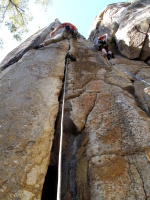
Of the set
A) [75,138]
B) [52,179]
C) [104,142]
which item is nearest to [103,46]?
[75,138]

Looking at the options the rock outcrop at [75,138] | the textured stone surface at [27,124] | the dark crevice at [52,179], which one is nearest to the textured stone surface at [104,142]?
the rock outcrop at [75,138]

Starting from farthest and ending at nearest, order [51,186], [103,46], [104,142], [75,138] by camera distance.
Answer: [103,46] < [75,138] < [104,142] < [51,186]

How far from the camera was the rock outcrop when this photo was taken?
54.4 inches

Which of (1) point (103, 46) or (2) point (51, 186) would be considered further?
(1) point (103, 46)

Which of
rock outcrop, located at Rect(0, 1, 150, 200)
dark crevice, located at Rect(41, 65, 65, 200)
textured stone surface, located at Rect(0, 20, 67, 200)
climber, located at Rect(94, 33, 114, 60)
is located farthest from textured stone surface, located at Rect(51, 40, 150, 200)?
climber, located at Rect(94, 33, 114, 60)

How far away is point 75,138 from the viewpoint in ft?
6.61

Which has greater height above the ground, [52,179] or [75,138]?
[75,138]

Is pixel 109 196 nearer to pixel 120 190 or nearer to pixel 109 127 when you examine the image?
pixel 120 190

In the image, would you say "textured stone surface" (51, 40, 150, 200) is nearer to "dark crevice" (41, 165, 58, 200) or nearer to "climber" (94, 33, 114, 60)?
"dark crevice" (41, 165, 58, 200)

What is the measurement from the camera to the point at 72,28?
4.37 m

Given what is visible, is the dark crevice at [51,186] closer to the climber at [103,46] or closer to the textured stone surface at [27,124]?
the textured stone surface at [27,124]

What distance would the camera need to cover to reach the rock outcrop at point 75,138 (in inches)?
54.4

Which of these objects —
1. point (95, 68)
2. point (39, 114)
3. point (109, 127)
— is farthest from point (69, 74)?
point (109, 127)

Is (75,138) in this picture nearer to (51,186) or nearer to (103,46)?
(51,186)
